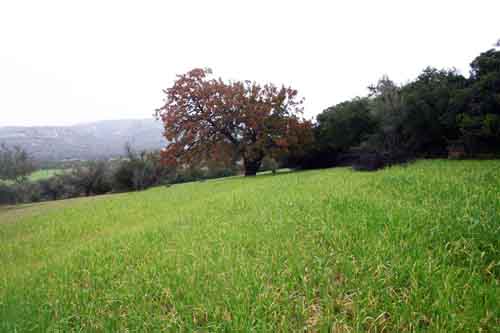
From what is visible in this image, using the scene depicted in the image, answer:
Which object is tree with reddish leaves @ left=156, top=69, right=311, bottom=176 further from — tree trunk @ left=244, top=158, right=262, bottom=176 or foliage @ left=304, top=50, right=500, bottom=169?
foliage @ left=304, top=50, right=500, bottom=169

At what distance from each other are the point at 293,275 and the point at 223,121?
20.8 metres

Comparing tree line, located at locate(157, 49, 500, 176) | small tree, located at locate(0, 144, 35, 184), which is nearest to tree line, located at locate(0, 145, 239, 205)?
small tree, located at locate(0, 144, 35, 184)

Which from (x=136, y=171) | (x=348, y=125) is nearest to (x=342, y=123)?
(x=348, y=125)

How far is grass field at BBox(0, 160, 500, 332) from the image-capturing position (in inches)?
94.6

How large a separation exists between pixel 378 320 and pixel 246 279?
1529mm

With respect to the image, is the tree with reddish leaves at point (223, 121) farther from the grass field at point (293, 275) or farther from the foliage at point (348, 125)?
the grass field at point (293, 275)

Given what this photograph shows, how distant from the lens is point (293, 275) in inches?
124

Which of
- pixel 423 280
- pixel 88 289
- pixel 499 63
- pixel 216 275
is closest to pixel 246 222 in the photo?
pixel 216 275

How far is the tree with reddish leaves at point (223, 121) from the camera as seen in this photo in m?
22.0

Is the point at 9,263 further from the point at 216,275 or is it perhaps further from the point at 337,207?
the point at 337,207

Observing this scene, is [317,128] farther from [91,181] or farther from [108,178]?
[91,181]

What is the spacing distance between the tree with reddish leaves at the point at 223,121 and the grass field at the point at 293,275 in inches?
653

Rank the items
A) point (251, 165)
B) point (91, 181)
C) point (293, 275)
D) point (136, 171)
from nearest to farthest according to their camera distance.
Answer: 1. point (293, 275)
2. point (251, 165)
3. point (136, 171)
4. point (91, 181)

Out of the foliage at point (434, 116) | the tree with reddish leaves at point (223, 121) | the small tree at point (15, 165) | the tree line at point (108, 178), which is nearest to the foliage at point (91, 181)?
the tree line at point (108, 178)
